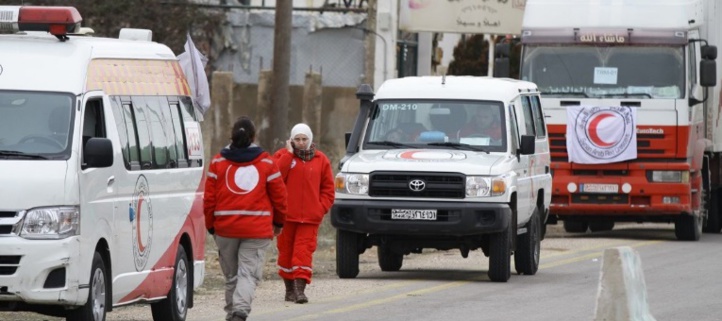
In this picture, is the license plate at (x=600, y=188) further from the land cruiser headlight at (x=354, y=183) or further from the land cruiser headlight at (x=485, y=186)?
the land cruiser headlight at (x=354, y=183)

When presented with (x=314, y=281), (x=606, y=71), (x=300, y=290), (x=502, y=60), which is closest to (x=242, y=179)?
(x=300, y=290)

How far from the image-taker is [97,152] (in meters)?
11.4

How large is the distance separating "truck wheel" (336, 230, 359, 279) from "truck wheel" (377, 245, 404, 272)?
106cm

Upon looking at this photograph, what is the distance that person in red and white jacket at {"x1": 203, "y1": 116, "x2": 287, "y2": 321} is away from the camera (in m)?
12.8

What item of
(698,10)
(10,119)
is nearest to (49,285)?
(10,119)

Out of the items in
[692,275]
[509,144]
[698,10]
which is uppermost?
[698,10]

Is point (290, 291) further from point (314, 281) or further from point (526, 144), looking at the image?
point (526, 144)

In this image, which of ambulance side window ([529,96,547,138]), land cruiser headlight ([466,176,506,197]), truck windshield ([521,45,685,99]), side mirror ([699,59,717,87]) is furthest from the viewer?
truck windshield ([521,45,685,99])

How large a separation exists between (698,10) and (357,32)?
502 inches

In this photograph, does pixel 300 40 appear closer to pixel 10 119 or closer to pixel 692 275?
pixel 692 275

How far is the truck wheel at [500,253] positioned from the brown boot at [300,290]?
2810mm

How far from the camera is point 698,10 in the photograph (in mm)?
25234

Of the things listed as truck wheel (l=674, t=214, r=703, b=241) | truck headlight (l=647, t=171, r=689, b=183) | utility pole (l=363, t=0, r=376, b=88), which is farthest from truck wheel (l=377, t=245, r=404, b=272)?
utility pole (l=363, t=0, r=376, b=88)

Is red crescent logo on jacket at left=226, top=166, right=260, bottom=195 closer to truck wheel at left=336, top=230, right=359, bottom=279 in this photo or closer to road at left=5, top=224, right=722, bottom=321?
road at left=5, top=224, right=722, bottom=321
